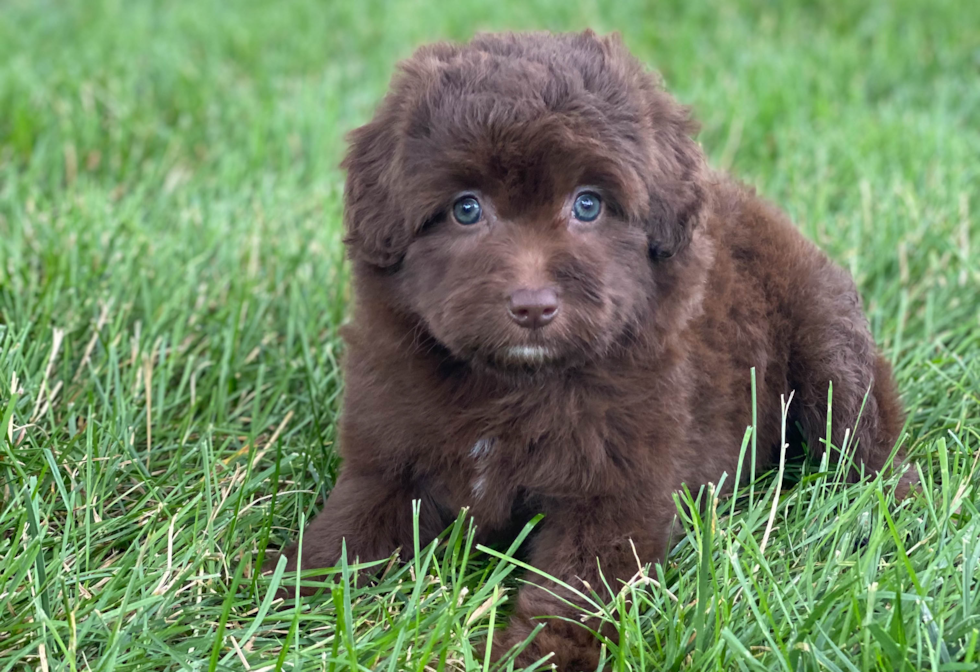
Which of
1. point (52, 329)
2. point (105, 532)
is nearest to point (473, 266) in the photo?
point (105, 532)

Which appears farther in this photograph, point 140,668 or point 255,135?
point 255,135

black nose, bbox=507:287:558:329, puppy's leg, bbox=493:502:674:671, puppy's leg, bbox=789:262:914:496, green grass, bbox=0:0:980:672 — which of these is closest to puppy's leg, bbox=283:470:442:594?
green grass, bbox=0:0:980:672

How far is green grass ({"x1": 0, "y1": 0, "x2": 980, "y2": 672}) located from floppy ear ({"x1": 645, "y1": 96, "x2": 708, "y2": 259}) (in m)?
0.71

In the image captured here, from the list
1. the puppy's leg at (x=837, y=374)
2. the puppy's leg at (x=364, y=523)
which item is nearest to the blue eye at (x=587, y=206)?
the puppy's leg at (x=364, y=523)

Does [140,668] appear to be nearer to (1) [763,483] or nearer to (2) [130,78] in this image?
(1) [763,483]

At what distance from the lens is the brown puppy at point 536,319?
282 centimetres

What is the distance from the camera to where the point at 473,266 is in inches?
112

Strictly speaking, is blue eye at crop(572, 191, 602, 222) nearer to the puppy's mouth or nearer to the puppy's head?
the puppy's head

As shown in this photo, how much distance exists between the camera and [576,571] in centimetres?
299

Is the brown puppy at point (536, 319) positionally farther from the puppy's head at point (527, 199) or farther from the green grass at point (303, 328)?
the green grass at point (303, 328)

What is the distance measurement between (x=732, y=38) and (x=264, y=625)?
254 inches

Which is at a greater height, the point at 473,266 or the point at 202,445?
the point at 473,266

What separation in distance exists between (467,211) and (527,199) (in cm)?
16

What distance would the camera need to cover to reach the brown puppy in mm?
2820
